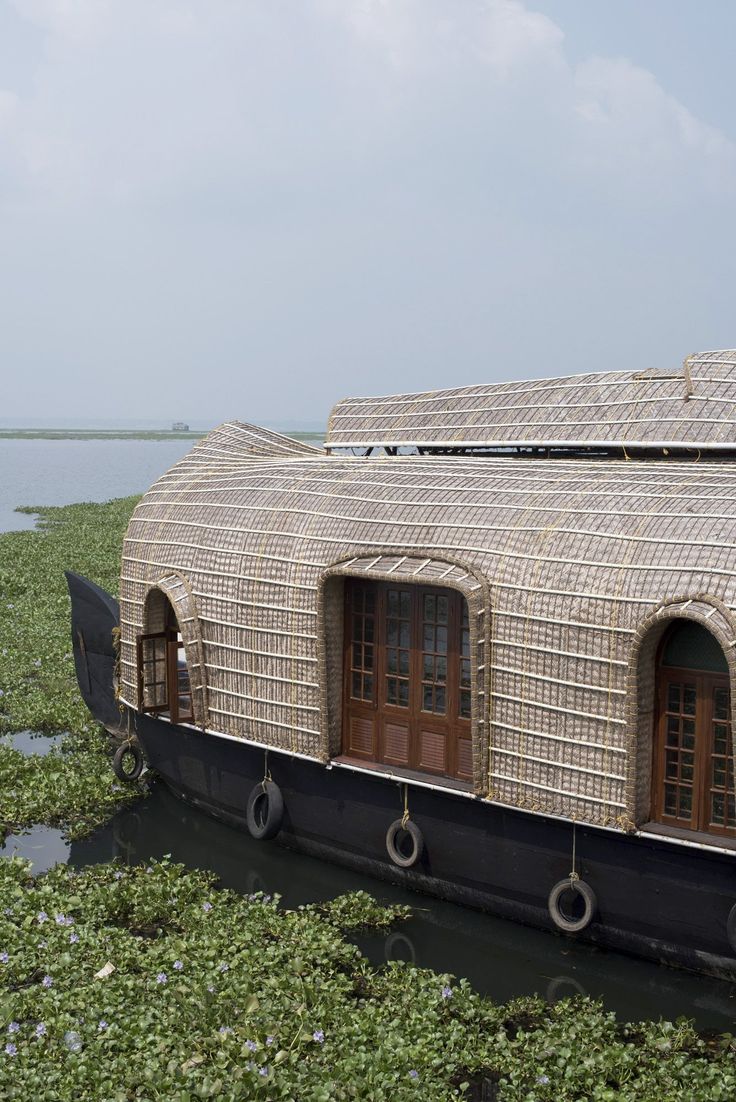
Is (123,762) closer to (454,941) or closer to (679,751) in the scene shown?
(454,941)

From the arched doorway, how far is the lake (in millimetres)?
972

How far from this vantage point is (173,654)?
896cm

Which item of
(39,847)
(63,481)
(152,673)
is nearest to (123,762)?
(152,673)

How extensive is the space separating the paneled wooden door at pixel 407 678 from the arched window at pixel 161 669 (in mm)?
1849

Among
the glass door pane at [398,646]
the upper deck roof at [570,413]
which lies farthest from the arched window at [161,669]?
the upper deck roof at [570,413]

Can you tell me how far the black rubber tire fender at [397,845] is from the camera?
7.20 meters

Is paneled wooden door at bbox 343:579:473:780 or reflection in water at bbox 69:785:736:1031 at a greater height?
paneled wooden door at bbox 343:579:473:780

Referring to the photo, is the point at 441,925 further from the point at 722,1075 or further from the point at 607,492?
the point at 607,492

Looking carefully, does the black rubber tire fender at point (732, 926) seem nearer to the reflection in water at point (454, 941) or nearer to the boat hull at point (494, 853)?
the boat hull at point (494, 853)

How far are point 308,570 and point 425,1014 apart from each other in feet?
9.77

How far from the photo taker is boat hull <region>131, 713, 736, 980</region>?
6059 millimetres

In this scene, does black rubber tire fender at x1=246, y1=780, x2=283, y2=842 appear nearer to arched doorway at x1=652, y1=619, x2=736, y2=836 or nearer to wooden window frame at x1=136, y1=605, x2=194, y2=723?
wooden window frame at x1=136, y1=605, x2=194, y2=723

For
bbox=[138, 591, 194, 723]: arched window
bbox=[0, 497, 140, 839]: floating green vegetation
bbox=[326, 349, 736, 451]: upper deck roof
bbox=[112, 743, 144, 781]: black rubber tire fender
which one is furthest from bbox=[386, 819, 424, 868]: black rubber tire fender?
bbox=[326, 349, 736, 451]: upper deck roof

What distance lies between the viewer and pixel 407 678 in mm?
7316
